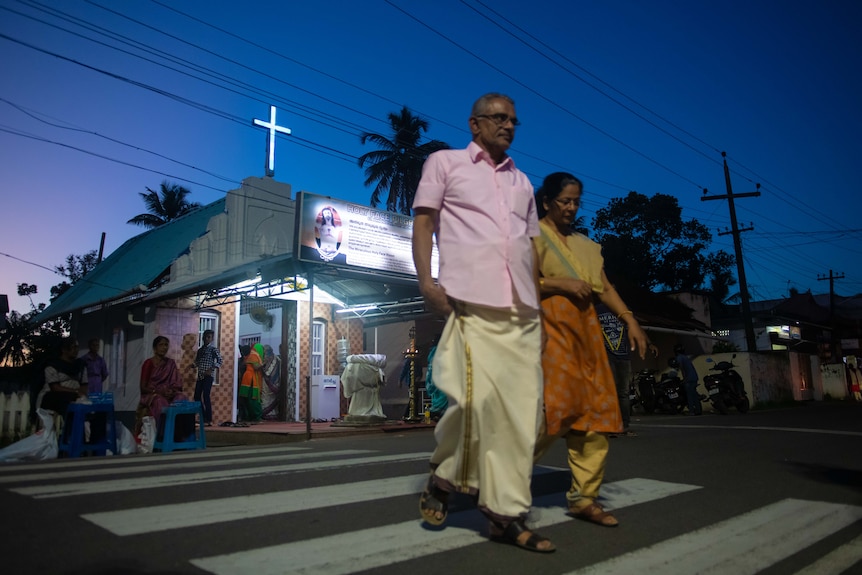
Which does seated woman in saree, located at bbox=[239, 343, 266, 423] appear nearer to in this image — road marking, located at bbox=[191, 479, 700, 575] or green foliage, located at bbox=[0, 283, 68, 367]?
road marking, located at bbox=[191, 479, 700, 575]

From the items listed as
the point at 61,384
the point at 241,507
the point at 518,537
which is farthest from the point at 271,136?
the point at 518,537

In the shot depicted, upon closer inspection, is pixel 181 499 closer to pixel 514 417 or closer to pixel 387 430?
pixel 514 417

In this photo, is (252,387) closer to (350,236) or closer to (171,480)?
(350,236)

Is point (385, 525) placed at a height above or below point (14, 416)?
below

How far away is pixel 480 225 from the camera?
2.77m

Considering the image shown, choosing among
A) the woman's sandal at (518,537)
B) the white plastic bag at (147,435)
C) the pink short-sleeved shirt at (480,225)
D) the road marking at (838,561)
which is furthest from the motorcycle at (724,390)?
the woman's sandal at (518,537)

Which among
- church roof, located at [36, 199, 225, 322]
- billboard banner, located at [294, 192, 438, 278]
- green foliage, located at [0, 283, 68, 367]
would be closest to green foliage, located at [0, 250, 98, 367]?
green foliage, located at [0, 283, 68, 367]

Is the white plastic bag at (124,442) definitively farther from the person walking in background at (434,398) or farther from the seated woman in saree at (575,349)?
the seated woman in saree at (575,349)

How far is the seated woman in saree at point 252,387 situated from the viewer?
15273 millimetres

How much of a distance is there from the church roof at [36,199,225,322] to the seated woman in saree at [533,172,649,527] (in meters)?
13.4

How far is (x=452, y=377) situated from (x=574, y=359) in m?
0.84

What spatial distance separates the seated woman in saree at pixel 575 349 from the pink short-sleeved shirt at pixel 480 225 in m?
0.45

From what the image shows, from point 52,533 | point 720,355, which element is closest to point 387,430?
point 52,533

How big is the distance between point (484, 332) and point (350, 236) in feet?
36.5
